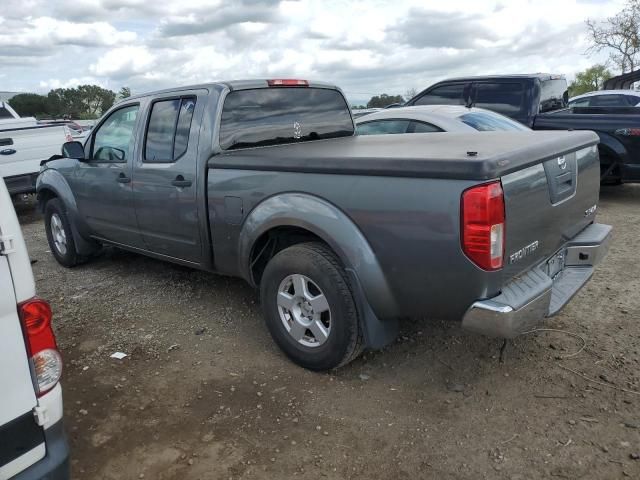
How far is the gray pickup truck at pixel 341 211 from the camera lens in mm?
2773

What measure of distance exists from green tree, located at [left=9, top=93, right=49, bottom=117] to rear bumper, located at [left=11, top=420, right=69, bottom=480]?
22175mm

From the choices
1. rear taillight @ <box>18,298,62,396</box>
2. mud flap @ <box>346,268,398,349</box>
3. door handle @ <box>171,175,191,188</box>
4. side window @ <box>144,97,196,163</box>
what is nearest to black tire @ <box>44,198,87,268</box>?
side window @ <box>144,97,196,163</box>

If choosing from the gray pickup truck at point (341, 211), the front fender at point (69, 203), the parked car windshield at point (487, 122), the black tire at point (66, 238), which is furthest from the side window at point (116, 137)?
the parked car windshield at point (487, 122)

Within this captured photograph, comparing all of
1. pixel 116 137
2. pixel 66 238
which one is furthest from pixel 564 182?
pixel 66 238

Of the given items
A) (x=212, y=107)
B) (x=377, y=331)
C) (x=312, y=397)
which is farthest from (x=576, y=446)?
(x=212, y=107)

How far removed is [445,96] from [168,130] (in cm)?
600

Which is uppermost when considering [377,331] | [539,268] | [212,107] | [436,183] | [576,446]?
[212,107]

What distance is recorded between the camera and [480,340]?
12.8 ft

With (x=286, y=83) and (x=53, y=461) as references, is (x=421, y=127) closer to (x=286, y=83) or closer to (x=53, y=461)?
(x=286, y=83)

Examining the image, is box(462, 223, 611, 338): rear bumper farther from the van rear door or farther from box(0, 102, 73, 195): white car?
box(0, 102, 73, 195): white car

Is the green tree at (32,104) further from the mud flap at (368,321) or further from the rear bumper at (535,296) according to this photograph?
the rear bumper at (535,296)

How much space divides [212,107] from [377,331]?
81.1 inches

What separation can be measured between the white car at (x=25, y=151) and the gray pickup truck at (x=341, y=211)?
436cm

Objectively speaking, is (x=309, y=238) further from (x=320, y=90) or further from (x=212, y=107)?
(x=320, y=90)
